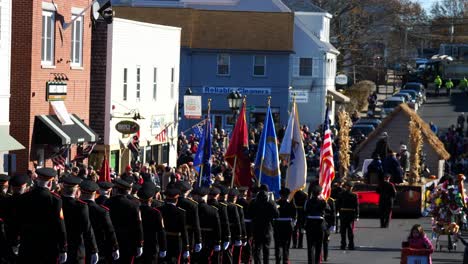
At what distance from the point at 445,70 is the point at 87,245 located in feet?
291

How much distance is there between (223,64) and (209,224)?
48.3 m

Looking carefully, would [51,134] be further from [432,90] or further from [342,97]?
[432,90]

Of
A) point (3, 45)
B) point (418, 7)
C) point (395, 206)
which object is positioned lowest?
point (395, 206)

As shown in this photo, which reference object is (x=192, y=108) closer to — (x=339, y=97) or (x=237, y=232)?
(x=237, y=232)

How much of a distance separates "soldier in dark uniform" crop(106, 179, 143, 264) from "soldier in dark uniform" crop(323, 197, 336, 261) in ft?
25.3

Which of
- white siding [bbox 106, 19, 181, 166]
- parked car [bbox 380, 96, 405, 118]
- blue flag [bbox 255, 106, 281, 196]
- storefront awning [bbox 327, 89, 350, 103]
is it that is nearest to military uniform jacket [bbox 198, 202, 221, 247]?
blue flag [bbox 255, 106, 281, 196]

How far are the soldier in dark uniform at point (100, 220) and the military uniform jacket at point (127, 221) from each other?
1.79 feet

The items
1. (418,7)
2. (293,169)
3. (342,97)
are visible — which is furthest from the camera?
(418,7)

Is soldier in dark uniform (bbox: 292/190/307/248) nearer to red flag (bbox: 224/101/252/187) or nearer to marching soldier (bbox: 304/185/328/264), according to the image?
red flag (bbox: 224/101/252/187)

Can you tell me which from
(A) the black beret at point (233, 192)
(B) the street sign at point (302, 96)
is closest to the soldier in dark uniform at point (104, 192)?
(A) the black beret at point (233, 192)

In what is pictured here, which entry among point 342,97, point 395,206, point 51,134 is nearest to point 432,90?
point 342,97

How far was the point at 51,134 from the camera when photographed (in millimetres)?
33781

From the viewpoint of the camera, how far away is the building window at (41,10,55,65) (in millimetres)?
33969

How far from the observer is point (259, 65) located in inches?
2751
